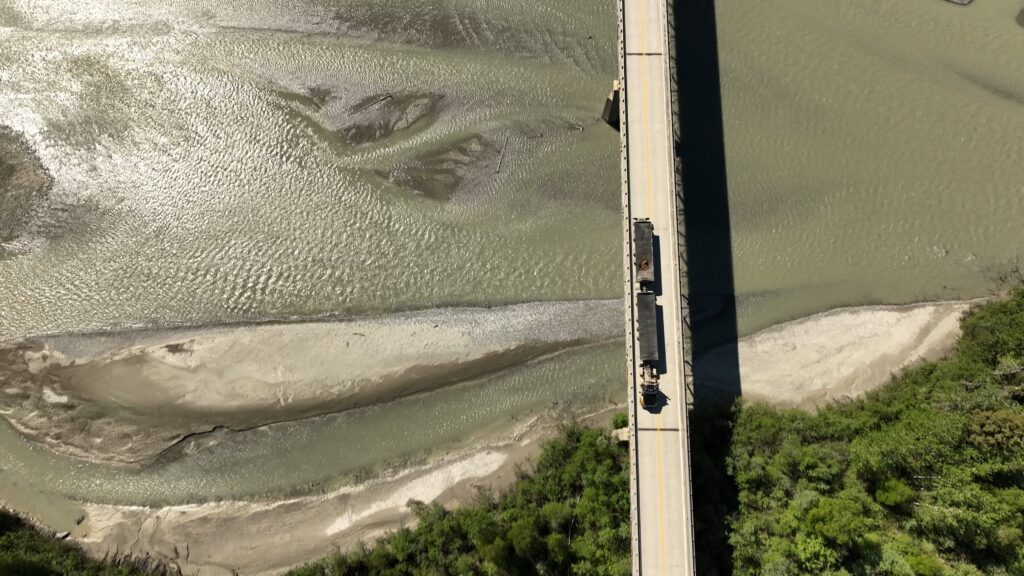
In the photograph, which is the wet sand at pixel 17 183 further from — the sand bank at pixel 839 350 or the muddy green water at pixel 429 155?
the sand bank at pixel 839 350

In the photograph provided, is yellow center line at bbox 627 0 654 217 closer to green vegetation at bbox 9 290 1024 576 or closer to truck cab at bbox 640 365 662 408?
truck cab at bbox 640 365 662 408

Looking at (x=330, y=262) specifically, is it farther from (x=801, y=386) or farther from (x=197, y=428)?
(x=801, y=386)

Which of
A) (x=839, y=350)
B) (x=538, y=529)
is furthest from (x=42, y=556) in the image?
(x=839, y=350)

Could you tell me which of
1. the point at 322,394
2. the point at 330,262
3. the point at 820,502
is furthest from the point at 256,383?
the point at 820,502

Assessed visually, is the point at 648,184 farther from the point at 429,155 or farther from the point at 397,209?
the point at 397,209

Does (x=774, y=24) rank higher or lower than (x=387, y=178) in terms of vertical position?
higher

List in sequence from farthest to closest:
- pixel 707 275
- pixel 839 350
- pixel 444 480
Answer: pixel 707 275, pixel 839 350, pixel 444 480
